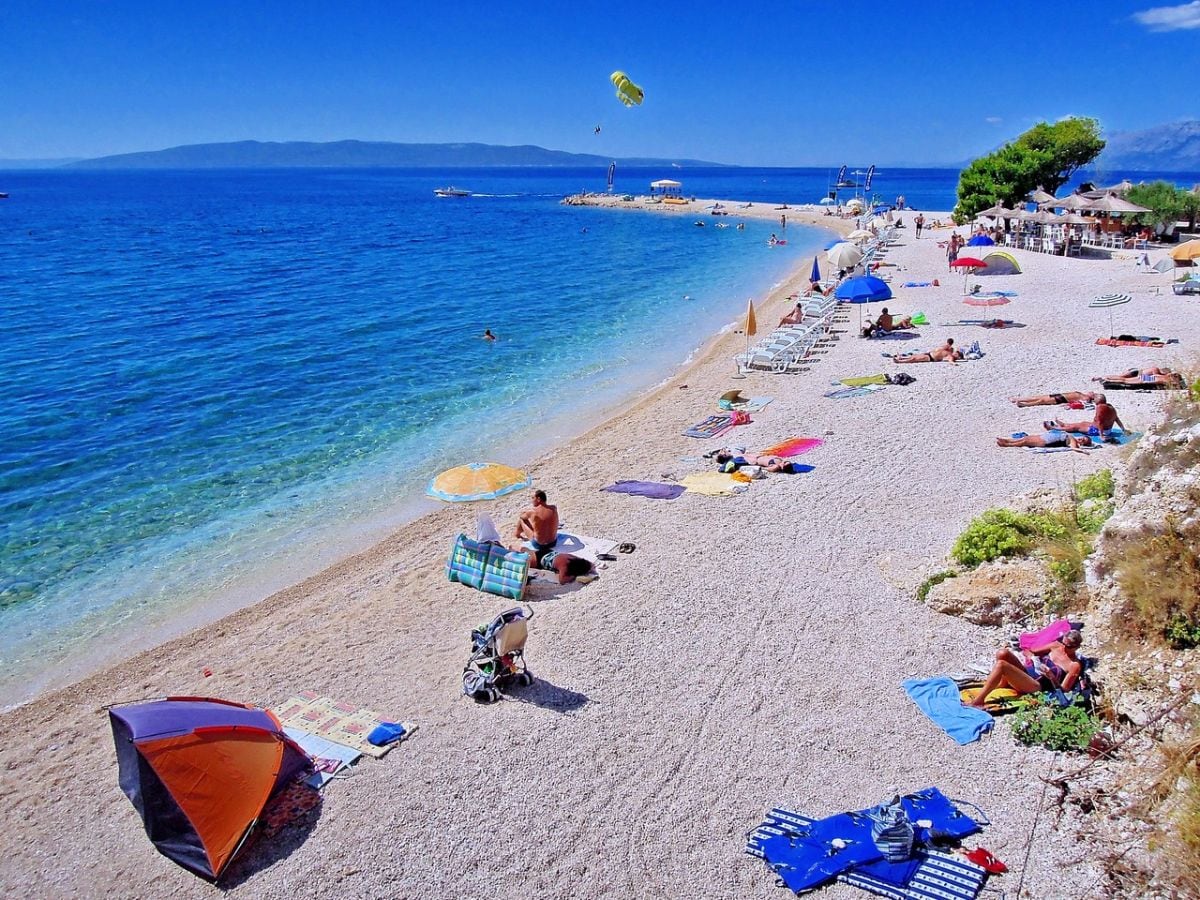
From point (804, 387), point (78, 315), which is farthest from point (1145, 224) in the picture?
point (78, 315)

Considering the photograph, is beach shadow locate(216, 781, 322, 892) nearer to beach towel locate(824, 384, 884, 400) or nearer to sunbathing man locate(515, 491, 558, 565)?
sunbathing man locate(515, 491, 558, 565)

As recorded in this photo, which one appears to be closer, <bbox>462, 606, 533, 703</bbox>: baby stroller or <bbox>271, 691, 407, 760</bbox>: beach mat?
<bbox>271, 691, 407, 760</bbox>: beach mat

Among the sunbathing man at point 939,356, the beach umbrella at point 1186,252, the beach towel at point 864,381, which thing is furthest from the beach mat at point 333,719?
the beach umbrella at point 1186,252

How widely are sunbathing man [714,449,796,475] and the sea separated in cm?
468

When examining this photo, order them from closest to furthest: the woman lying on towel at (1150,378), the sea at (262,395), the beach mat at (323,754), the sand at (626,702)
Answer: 1. the sand at (626,702)
2. the beach mat at (323,754)
3. the sea at (262,395)
4. the woman lying on towel at (1150,378)

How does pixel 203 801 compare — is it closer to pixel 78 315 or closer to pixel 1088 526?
pixel 1088 526

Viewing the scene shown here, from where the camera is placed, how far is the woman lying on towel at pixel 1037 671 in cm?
698

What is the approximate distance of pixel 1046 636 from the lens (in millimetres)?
7688

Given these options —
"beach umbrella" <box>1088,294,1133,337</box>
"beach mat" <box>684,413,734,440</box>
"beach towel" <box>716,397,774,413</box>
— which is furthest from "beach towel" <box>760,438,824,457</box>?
"beach umbrella" <box>1088,294,1133,337</box>

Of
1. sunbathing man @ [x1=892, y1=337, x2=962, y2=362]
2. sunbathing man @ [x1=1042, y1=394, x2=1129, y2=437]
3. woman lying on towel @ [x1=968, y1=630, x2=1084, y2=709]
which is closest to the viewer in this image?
woman lying on towel @ [x1=968, y1=630, x2=1084, y2=709]

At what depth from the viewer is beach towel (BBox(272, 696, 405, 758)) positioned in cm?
726

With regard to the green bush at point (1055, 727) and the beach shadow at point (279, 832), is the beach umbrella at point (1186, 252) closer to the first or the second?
the green bush at point (1055, 727)

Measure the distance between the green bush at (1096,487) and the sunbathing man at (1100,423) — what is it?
10.4 feet

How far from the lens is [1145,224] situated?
107 feet
